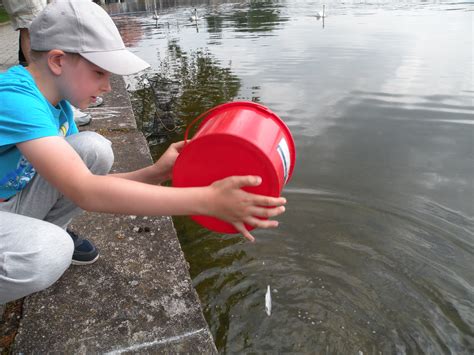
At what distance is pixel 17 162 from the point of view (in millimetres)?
1626

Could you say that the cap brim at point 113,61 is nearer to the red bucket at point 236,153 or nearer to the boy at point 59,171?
the boy at point 59,171

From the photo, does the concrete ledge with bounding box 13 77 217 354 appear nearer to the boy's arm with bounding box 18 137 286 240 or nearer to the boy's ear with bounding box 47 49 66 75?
the boy's arm with bounding box 18 137 286 240

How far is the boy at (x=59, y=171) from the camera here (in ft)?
4.28

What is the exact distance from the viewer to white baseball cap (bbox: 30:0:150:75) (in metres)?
1.49

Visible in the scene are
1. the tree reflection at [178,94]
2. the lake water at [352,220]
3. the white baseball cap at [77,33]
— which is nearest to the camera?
the white baseball cap at [77,33]

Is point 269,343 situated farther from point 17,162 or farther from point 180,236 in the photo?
point 17,162

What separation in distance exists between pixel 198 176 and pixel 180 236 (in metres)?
1.60

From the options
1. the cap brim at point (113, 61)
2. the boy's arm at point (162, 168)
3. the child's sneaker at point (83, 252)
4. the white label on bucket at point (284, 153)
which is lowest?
the child's sneaker at point (83, 252)

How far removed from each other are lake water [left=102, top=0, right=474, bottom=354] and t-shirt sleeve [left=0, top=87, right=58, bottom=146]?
4.41 ft

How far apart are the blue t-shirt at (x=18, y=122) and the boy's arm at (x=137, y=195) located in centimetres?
5

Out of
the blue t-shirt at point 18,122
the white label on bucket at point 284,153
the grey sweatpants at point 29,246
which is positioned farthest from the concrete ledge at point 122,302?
the white label on bucket at point 284,153

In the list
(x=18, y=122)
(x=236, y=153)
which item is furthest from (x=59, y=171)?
(x=236, y=153)

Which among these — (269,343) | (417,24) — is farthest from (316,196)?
(417,24)

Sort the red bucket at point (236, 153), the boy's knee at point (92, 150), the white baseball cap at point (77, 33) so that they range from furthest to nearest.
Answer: the boy's knee at point (92, 150)
the white baseball cap at point (77, 33)
the red bucket at point (236, 153)
